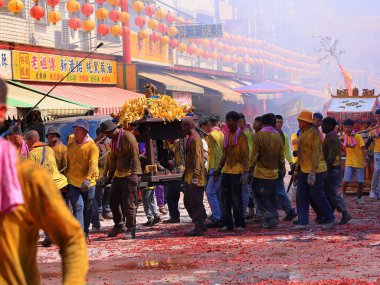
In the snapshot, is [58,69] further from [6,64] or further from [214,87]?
[214,87]

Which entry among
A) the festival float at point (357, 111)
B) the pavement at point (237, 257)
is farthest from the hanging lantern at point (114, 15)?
the pavement at point (237, 257)

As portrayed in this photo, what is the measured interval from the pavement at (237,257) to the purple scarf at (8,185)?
503 cm

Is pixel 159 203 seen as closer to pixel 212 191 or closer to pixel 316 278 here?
pixel 212 191

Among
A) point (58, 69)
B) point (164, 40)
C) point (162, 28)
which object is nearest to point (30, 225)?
point (58, 69)

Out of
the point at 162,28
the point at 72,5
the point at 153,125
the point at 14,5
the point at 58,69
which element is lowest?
the point at 153,125

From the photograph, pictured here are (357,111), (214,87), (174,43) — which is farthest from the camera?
(214,87)

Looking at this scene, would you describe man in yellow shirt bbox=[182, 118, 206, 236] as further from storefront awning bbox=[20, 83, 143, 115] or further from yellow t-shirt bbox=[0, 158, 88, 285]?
storefront awning bbox=[20, 83, 143, 115]

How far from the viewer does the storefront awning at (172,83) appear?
30.9 m

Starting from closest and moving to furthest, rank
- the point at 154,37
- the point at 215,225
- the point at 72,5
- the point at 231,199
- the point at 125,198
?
the point at 125,198, the point at 231,199, the point at 215,225, the point at 72,5, the point at 154,37

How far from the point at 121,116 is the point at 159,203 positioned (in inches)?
116

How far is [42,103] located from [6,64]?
105 inches

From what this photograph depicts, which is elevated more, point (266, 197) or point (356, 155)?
point (356, 155)

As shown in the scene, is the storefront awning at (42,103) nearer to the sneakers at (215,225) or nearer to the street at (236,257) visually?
the sneakers at (215,225)

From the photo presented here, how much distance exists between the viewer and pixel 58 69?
80.3 ft
